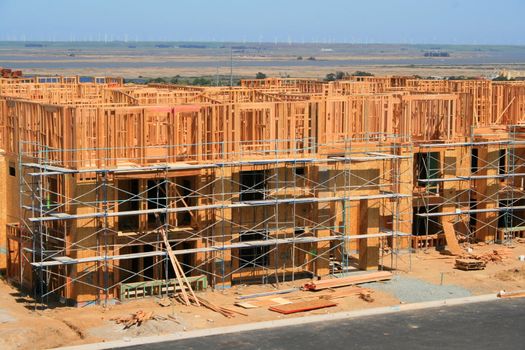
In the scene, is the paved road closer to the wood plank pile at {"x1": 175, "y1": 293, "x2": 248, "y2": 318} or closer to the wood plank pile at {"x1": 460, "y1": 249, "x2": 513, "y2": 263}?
the wood plank pile at {"x1": 175, "y1": 293, "x2": 248, "y2": 318}

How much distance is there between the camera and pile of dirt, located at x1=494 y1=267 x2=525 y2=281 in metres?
33.2

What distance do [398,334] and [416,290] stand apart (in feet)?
15.4

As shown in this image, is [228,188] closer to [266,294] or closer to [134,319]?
[266,294]

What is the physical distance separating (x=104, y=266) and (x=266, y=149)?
21.3ft

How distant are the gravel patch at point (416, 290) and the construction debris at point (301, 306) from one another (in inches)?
94.3

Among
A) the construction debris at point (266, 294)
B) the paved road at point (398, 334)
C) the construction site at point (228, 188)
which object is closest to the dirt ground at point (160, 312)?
the construction debris at point (266, 294)

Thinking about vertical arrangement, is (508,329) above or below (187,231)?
below

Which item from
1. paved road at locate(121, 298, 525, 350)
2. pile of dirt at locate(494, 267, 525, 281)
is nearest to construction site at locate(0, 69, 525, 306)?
pile of dirt at locate(494, 267, 525, 281)

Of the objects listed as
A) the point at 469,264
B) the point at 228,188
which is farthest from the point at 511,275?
the point at 228,188

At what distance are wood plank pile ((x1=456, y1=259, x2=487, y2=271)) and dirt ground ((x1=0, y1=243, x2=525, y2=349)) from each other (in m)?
0.26

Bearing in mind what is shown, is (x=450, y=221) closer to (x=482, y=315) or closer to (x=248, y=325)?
(x=482, y=315)

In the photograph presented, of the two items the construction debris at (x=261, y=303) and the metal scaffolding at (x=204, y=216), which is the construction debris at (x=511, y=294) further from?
the construction debris at (x=261, y=303)

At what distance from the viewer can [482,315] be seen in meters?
29.0

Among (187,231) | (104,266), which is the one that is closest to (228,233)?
(187,231)
